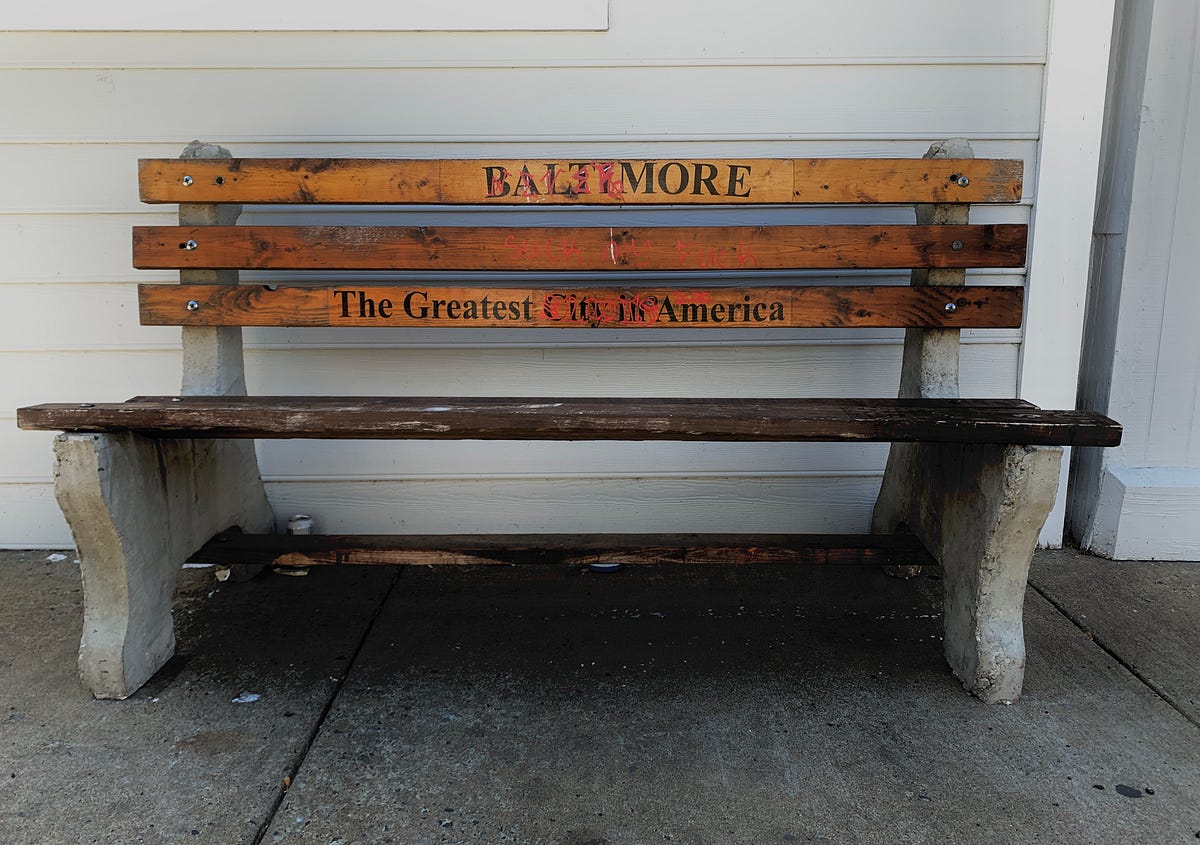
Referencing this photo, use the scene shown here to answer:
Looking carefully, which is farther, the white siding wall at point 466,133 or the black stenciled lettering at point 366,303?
the white siding wall at point 466,133

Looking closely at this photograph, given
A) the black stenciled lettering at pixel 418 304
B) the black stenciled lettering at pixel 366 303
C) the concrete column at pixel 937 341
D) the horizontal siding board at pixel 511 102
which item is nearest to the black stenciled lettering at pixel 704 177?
the horizontal siding board at pixel 511 102

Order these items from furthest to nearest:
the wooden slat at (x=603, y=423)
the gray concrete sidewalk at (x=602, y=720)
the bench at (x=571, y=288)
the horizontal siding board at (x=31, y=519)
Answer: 1. the horizontal siding board at (x=31, y=519)
2. the bench at (x=571, y=288)
3. the wooden slat at (x=603, y=423)
4. the gray concrete sidewalk at (x=602, y=720)

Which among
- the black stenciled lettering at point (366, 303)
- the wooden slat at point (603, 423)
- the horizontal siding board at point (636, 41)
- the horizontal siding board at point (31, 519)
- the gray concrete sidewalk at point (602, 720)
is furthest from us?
the horizontal siding board at point (31, 519)

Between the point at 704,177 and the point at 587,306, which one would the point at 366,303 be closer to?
the point at 587,306

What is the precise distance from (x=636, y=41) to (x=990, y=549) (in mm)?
1906

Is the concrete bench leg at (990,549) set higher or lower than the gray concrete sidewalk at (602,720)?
higher

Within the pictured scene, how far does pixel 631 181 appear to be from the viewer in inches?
98.1

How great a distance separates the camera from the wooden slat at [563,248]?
2.51 metres

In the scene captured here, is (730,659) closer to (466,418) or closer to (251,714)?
(466,418)

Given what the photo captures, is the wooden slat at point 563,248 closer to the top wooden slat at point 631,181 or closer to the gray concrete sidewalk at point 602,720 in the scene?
the top wooden slat at point 631,181

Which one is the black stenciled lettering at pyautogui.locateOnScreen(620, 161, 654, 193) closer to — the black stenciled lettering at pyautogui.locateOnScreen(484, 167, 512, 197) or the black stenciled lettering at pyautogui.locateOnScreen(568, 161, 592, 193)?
the black stenciled lettering at pyautogui.locateOnScreen(568, 161, 592, 193)

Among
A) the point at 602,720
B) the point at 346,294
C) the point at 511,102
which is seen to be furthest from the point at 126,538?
the point at 511,102

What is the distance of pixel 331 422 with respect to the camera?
207 centimetres

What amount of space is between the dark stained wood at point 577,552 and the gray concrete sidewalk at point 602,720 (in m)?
0.25
